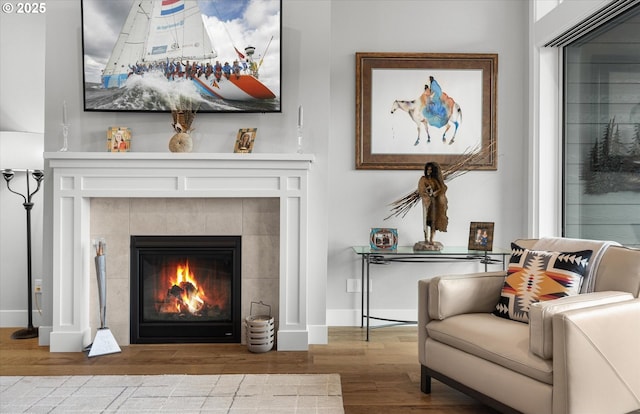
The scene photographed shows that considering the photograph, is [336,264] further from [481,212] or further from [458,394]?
[458,394]

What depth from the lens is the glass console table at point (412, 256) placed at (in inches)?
143

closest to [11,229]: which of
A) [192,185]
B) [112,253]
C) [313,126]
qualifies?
[112,253]

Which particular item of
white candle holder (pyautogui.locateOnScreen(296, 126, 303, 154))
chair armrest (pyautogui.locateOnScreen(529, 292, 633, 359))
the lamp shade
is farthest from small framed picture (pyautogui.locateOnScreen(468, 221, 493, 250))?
the lamp shade

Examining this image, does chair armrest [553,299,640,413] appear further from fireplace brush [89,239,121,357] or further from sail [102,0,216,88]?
sail [102,0,216,88]

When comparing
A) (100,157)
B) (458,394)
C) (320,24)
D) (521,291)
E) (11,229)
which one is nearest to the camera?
(521,291)

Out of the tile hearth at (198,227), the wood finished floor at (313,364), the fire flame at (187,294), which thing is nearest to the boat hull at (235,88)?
the tile hearth at (198,227)

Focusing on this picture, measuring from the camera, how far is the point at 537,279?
245cm

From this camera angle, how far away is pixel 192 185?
345 centimetres

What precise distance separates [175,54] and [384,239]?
2016 mm

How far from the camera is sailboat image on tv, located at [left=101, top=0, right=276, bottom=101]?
11.6ft

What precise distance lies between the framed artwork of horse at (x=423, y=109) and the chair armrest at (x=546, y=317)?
2115 millimetres

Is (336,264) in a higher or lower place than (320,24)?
lower

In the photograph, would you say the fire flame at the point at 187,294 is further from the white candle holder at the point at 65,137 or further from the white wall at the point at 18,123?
Answer: the white wall at the point at 18,123

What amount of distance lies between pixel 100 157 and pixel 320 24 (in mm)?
1811
